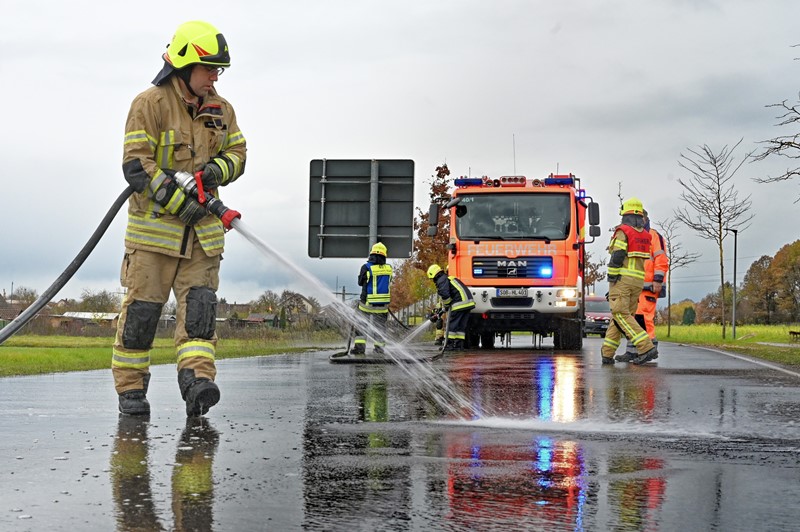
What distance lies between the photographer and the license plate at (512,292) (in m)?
18.9

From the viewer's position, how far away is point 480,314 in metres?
19.2

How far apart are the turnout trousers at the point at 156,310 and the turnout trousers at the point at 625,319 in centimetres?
804

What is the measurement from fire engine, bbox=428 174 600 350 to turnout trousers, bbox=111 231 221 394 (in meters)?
12.4

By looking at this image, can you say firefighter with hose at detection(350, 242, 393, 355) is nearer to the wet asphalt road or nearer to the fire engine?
the fire engine

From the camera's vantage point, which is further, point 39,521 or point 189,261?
point 189,261

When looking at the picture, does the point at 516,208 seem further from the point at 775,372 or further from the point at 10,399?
the point at 10,399

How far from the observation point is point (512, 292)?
18953 mm

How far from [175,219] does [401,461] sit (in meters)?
2.55

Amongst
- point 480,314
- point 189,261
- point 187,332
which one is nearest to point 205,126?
point 189,261

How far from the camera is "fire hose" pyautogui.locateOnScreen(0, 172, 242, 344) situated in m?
6.31

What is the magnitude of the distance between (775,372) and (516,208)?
832 cm

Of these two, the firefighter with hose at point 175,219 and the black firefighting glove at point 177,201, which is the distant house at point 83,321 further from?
the black firefighting glove at point 177,201

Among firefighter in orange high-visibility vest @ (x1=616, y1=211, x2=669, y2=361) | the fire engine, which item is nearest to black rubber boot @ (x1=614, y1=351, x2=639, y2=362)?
firefighter in orange high-visibility vest @ (x1=616, y1=211, x2=669, y2=361)

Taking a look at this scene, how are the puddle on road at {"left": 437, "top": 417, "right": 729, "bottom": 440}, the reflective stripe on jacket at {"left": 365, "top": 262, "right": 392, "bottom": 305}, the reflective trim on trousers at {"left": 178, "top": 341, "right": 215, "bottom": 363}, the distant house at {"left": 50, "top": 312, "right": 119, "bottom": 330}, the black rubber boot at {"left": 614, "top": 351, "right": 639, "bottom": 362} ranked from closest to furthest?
the puddle on road at {"left": 437, "top": 417, "right": 729, "bottom": 440} < the reflective trim on trousers at {"left": 178, "top": 341, "right": 215, "bottom": 363} < the black rubber boot at {"left": 614, "top": 351, "right": 639, "bottom": 362} < the reflective stripe on jacket at {"left": 365, "top": 262, "right": 392, "bottom": 305} < the distant house at {"left": 50, "top": 312, "right": 119, "bottom": 330}
